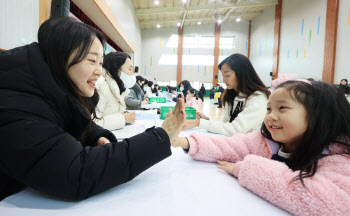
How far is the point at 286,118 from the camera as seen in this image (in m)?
0.60

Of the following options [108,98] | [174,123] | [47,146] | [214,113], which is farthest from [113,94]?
[214,113]

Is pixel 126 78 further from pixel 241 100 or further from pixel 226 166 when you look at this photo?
pixel 226 166

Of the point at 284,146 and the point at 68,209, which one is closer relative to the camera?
the point at 68,209

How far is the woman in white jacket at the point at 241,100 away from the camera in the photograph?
130 cm

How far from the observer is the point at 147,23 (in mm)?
11180

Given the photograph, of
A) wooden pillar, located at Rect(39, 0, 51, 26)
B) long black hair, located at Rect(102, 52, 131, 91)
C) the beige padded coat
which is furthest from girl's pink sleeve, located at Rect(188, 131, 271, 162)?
wooden pillar, located at Rect(39, 0, 51, 26)

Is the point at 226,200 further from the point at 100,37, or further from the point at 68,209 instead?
the point at 100,37

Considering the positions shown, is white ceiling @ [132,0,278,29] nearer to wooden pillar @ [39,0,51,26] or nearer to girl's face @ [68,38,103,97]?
wooden pillar @ [39,0,51,26]

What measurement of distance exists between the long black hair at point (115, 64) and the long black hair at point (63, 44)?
128cm

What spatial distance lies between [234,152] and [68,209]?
584mm

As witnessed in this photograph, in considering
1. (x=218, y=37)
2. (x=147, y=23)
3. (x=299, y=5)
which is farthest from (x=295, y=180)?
(x=218, y=37)

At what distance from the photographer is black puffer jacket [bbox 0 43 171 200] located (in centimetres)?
43

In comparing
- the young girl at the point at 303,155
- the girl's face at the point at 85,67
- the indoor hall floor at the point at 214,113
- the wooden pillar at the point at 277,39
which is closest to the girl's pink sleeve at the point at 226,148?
the young girl at the point at 303,155

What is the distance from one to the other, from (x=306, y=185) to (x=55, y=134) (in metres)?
0.61
